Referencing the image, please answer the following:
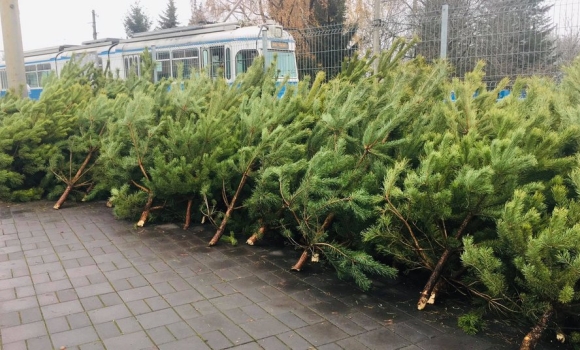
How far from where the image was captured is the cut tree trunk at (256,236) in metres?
5.07

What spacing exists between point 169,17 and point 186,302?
157ft

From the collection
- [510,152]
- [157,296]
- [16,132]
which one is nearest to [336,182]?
[510,152]

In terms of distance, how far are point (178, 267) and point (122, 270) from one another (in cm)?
49

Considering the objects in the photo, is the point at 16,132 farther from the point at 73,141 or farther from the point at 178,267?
the point at 178,267

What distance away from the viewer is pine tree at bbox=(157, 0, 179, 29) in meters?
47.5

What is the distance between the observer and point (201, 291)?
157 inches

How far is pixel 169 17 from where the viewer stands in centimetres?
4766

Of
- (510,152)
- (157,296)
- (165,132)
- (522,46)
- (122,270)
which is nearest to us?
(510,152)

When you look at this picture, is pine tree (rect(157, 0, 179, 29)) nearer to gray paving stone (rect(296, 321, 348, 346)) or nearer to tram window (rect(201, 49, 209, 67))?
tram window (rect(201, 49, 209, 67))

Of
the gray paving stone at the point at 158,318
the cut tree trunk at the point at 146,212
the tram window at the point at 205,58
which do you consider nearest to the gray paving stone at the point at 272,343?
the gray paving stone at the point at 158,318

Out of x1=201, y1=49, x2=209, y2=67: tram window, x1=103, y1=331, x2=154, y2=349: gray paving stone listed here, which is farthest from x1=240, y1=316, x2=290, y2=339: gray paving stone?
x1=201, y1=49, x2=209, y2=67: tram window

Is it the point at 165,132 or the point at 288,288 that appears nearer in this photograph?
the point at 288,288

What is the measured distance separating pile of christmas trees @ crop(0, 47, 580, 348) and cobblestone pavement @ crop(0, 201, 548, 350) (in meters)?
0.24

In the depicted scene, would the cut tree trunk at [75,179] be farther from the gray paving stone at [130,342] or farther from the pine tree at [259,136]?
the gray paving stone at [130,342]
